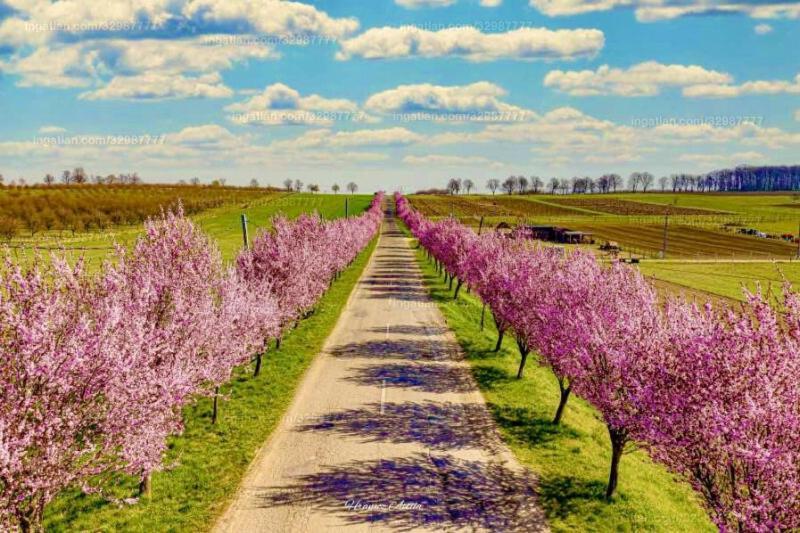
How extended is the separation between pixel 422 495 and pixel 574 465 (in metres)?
6.63

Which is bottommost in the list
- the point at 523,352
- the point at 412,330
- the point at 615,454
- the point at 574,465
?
the point at 574,465

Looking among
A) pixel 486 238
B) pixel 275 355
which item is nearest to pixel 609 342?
pixel 275 355

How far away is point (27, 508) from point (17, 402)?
9.44ft

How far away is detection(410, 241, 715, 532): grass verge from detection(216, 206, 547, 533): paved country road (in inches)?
34.2

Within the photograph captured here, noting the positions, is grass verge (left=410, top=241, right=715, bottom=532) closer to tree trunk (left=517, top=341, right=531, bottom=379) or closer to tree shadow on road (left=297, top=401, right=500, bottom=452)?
tree trunk (left=517, top=341, right=531, bottom=379)

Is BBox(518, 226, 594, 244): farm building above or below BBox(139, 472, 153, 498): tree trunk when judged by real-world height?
above

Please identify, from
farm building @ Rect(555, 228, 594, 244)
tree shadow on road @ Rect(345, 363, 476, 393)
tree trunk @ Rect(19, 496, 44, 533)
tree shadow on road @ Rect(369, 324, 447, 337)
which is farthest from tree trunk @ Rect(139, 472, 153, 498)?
farm building @ Rect(555, 228, 594, 244)

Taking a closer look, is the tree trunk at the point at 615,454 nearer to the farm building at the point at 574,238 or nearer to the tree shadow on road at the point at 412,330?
the tree shadow on road at the point at 412,330

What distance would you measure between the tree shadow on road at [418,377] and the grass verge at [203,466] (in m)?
4.00

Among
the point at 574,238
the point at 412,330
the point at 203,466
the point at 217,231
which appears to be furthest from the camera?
the point at 574,238

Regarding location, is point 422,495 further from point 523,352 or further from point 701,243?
point 701,243

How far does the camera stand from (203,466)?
18.8 m

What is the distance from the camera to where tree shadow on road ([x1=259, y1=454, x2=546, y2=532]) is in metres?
15.8

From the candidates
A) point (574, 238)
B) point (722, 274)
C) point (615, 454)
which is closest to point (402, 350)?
point (615, 454)
